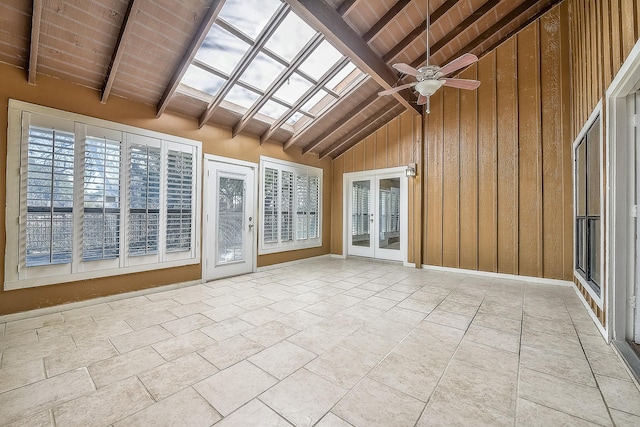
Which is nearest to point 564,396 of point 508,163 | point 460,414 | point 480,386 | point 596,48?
point 480,386

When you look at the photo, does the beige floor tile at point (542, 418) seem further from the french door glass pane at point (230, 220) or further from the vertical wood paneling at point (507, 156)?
the french door glass pane at point (230, 220)

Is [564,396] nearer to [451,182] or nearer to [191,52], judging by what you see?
[451,182]

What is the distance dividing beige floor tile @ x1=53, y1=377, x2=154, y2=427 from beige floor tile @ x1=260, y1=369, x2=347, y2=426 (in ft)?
2.60

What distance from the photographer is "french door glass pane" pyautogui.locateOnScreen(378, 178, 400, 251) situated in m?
6.38

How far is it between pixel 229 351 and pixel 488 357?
2193 millimetres

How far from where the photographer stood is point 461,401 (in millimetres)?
1703

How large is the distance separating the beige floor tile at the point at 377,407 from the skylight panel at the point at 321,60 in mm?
4097

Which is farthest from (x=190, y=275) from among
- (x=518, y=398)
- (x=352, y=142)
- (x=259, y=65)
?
(x=352, y=142)

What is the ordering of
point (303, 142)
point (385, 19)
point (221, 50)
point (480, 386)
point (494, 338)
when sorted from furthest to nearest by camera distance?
point (303, 142) → point (385, 19) → point (221, 50) → point (494, 338) → point (480, 386)

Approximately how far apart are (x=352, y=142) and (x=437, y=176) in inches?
92.9

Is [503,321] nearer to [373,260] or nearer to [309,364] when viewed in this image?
[309,364]

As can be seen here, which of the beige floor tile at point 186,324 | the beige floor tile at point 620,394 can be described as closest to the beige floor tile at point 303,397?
the beige floor tile at point 186,324

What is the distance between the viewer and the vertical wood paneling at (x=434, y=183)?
5.72 meters

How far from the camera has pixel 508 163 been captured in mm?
4961
